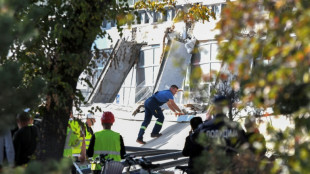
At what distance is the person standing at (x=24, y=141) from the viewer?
32.2ft

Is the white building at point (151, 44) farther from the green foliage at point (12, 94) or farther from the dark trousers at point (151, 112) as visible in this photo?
the green foliage at point (12, 94)

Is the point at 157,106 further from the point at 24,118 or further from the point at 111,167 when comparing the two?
the point at 24,118

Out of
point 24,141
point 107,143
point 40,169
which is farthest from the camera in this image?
point 107,143

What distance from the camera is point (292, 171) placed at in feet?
18.3

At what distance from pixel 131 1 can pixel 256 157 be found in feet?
116

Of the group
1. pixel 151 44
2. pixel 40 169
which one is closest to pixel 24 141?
pixel 40 169

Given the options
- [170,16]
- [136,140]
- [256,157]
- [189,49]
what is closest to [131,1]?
[170,16]

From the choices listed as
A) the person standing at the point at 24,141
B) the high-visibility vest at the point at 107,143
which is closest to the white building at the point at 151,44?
the high-visibility vest at the point at 107,143

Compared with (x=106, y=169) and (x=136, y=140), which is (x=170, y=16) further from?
(x=106, y=169)

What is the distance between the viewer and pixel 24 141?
32.6 ft

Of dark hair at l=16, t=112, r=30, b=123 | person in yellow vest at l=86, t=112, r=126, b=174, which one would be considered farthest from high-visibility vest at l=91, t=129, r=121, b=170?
dark hair at l=16, t=112, r=30, b=123

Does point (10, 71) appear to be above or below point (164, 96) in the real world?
below

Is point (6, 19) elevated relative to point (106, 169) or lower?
elevated

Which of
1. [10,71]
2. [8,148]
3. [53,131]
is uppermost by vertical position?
[10,71]
